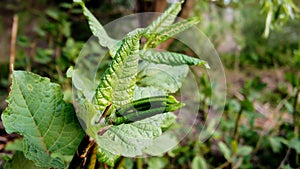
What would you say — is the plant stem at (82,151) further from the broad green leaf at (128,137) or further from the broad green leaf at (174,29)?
the broad green leaf at (174,29)

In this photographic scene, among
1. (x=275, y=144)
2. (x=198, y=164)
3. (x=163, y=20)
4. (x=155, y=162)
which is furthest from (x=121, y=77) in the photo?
(x=275, y=144)

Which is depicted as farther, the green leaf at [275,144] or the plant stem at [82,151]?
the green leaf at [275,144]

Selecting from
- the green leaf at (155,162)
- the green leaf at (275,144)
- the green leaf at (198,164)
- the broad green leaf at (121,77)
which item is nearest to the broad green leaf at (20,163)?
the broad green leaf at (121,77)

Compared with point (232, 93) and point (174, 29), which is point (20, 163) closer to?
point (174, 29)

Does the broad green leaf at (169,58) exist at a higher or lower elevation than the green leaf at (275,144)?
higher

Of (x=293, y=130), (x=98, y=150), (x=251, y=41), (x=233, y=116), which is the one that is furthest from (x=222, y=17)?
(x=98, y=150)
